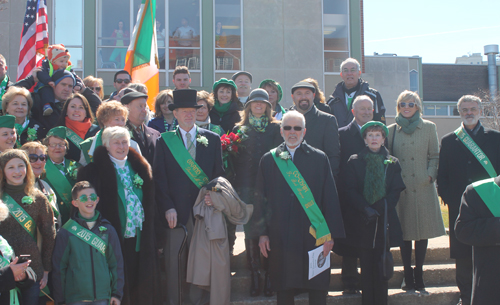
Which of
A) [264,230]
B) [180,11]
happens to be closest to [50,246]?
[264,230]

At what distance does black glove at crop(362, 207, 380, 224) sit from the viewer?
423 centimetres

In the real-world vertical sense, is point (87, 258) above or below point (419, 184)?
below

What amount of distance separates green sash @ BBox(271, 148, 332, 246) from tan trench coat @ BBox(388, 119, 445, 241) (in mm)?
1325

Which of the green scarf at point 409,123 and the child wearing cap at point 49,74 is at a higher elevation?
the child wearing cap at point 49,74

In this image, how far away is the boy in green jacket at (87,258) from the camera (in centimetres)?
352

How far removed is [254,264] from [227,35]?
10.0 meters

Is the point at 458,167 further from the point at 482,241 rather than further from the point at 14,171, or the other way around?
the point at 14,171

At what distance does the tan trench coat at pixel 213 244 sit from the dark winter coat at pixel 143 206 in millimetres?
377

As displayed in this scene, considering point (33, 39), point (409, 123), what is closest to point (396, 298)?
point (409, 123)

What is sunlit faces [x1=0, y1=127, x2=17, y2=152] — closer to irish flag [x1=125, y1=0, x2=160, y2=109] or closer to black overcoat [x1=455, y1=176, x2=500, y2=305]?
irish flag [x1=125, y1=0, x2=160, y2=109]

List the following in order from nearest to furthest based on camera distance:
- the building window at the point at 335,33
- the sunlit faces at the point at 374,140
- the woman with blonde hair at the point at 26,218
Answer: the woman with blonde hair at the point at 26,218 → the sunlit faces at the point at 374,140 → the building window at the point at 335,33

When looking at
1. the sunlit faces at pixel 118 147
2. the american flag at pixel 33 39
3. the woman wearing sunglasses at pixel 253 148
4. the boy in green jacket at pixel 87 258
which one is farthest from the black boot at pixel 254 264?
the american flag at pixel 33 39

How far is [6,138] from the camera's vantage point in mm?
4008

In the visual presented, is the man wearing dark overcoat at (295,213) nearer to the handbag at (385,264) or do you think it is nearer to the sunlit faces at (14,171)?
the handbag at (385,264)
